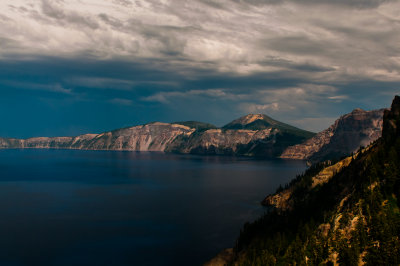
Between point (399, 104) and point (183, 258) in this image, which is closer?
point (183, 258)

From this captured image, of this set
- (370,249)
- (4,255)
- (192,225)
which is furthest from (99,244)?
(370,249)

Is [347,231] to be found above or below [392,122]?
below

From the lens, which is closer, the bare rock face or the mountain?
the mountain

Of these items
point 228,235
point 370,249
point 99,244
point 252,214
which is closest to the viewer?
point 370,249

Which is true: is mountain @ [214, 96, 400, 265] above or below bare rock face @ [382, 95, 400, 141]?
below

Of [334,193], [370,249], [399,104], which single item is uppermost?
[399,104]

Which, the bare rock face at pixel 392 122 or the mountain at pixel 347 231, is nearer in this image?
the mountain at pixel 347 231

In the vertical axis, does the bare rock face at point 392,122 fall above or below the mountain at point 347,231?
above

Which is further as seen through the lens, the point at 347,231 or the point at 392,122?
the point at 392,122

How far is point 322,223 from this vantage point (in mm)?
131000

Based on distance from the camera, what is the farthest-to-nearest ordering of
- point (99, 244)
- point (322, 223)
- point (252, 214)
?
point (252, 214)
point (99, 244)
point (322, 223)

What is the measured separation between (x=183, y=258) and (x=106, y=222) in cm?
6945

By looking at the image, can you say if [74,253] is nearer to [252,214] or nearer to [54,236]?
[54,236]

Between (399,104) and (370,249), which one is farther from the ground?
(399,104)
